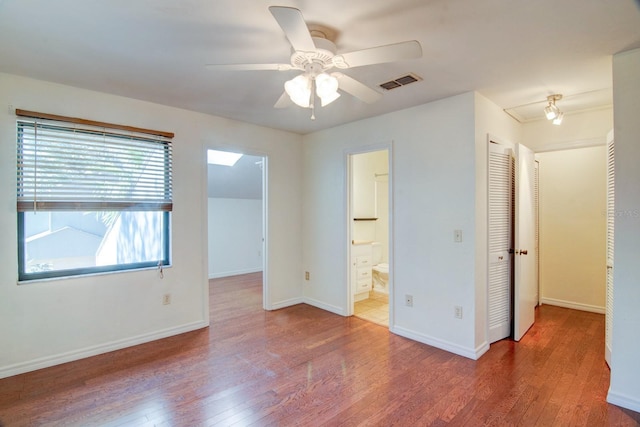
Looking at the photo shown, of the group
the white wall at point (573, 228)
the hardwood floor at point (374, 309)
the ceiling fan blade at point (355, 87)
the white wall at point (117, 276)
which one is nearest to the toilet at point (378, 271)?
the hardwood floor at point (374, 309)

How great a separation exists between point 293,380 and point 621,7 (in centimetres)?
304

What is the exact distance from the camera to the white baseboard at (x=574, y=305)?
3987 millimetres

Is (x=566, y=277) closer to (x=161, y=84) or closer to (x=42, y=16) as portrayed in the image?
(x=161, y=84)

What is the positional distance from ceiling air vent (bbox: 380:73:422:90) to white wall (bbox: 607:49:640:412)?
1309 millimetres

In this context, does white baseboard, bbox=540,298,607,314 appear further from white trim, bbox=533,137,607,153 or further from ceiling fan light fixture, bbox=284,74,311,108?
ceiling fan light fixture, bbox=284,74,311,108

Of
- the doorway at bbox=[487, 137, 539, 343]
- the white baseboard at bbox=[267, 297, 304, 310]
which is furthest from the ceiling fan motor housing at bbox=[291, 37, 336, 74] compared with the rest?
the white baseboard at bbox=[267, 297, 304, 310]

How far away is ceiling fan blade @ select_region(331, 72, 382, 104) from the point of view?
74.7 inches

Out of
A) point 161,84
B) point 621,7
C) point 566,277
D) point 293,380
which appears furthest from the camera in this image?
point 566,277

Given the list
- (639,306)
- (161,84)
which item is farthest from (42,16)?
(639,306)

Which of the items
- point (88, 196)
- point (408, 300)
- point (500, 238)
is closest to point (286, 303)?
point (408, 300)

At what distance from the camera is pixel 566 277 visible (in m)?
4.26

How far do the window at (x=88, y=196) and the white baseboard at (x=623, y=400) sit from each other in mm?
3866

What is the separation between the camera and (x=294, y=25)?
1367mm

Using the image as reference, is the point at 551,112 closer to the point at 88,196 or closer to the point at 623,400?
the point at 623,400
